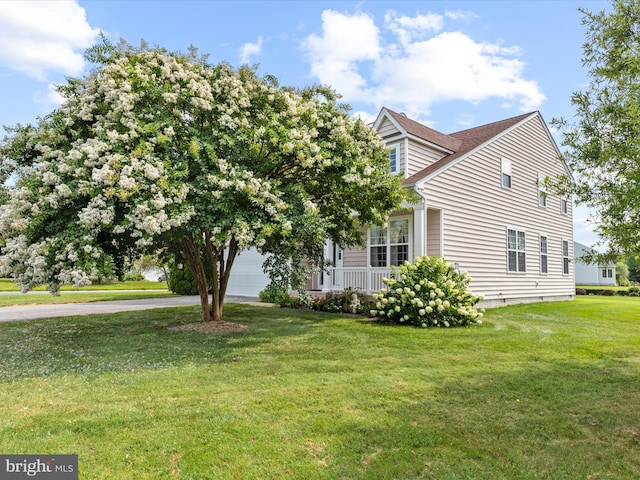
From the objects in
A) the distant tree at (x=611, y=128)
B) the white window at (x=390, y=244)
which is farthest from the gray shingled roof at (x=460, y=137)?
the distant tree at (x=611, y=128)

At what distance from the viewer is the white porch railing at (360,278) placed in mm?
13031

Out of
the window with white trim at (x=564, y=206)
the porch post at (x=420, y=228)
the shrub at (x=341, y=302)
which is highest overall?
the window with white trim at (x=564, y=206)

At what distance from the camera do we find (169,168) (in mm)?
7008

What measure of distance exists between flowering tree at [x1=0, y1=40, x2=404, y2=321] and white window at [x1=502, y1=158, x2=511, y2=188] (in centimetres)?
824

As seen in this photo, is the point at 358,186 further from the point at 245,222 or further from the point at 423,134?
the point at 423,134

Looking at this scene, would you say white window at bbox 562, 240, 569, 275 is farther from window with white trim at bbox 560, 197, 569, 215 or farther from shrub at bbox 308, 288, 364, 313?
shrub at bbox 308, 288, 364, 313

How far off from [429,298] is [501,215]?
7.13 meters

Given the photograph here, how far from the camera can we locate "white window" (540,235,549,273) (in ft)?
59.1

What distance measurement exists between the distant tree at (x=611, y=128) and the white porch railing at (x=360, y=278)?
713cm

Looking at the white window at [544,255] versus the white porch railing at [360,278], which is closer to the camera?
the white porch railing at [360,278]

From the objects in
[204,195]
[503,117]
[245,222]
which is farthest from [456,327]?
[503,117]

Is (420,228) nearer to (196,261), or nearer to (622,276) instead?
(196,261)

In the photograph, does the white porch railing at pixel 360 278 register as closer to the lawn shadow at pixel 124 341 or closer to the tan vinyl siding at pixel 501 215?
the lawn shadow at pixel 124 341

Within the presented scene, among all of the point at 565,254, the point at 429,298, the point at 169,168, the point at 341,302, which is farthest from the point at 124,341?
the point at 565,254
